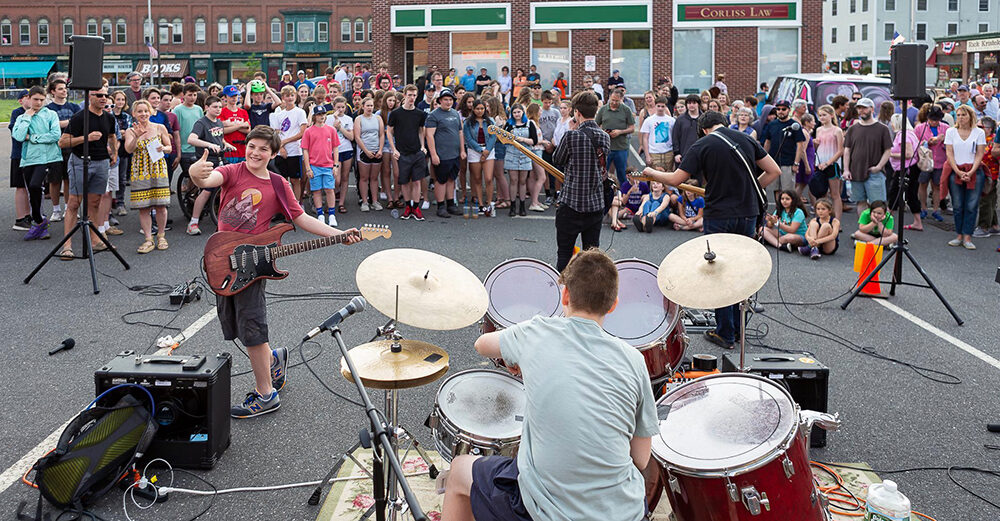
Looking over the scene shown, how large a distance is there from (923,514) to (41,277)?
29.8ft

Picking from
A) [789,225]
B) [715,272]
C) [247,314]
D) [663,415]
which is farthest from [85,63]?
[789,225]

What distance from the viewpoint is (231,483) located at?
5.03 meters

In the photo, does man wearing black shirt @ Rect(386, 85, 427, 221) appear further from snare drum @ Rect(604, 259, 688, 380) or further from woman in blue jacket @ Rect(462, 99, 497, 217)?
snare drum @ Rect(604, 259, 688, 380)

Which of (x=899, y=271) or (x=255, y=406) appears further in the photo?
(x=899, y=271)

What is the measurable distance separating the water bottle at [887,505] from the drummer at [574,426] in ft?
4.76

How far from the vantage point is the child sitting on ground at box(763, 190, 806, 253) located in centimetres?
1179

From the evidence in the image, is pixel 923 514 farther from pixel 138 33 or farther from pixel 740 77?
pixel 138 33

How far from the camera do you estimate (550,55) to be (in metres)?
31.1

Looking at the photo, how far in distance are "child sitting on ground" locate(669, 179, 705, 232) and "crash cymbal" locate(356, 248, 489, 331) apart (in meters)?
8.95

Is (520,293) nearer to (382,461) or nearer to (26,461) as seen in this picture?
(382,461)

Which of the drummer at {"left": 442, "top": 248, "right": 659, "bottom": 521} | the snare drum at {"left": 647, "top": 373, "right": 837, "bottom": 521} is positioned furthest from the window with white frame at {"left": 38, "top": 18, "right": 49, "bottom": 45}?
the drummer at {"left": 442, "top": 248, "right": 659, "bottom": 521}

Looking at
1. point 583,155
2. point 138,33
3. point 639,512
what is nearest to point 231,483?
point 639,512

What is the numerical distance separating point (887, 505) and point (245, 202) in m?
4.10

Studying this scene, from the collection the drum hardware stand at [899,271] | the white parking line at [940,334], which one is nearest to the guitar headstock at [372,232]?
the white parking line at [940,334]
